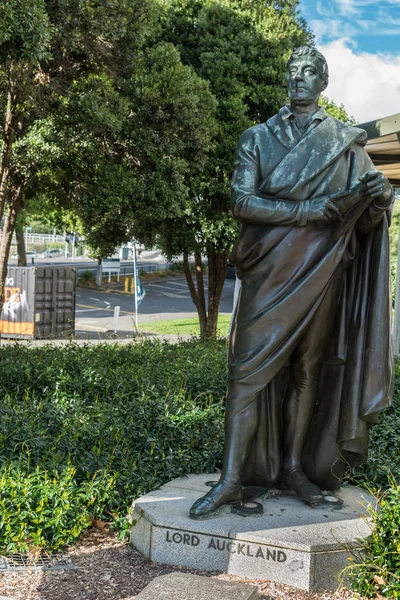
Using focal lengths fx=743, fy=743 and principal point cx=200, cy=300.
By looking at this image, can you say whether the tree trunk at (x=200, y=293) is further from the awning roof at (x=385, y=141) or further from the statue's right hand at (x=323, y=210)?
the statue's right hand at (x=323, y=210)

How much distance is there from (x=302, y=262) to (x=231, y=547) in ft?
5.12

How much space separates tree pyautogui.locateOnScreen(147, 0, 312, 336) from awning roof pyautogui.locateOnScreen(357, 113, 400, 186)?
296 centimetres

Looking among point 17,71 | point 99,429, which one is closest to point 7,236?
point 17,71

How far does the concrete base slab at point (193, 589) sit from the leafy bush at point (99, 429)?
3.16ft

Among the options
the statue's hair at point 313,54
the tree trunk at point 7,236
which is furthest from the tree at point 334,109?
the statue's hair at point 313,54

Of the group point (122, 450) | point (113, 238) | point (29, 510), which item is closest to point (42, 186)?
point (113, 238)

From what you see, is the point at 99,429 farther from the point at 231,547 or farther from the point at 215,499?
the point at 231,547

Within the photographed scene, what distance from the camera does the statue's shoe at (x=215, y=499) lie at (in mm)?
4023

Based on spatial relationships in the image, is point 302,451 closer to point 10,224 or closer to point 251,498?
point 251,498

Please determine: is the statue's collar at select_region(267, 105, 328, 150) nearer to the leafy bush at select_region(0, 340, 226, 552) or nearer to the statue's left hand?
the statue's left hand

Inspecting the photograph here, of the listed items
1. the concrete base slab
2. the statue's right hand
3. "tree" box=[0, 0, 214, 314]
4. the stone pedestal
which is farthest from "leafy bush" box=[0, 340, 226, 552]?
"tree" box=[0, 0, 214, 314]

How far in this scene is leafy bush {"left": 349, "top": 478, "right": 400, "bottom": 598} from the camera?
362 cm

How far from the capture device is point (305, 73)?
411cm

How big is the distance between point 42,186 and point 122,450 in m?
8.46
